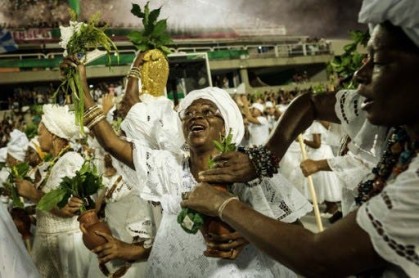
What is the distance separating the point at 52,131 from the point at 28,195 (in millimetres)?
771

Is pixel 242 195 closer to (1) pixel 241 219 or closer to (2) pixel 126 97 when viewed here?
(1) pixel 241 219

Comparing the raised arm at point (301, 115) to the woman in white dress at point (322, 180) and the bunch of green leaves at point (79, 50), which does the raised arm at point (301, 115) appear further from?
the woman in white dress at point (322, 180)

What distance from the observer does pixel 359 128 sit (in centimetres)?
198

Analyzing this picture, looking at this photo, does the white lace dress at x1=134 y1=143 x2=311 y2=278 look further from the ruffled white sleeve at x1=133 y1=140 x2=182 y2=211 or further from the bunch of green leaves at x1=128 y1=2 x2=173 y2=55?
the bunch of green leaves at x1=128 y1=2 x2=173 y2=55

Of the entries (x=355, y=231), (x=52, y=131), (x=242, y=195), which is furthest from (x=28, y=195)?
(x=355, y=231)

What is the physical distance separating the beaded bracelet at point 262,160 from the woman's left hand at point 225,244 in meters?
0.30

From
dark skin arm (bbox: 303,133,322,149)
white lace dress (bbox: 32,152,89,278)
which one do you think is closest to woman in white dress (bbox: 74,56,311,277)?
white lace dress (bbox: 32,152,89,278)

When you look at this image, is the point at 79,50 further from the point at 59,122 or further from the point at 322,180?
the point at 322,180

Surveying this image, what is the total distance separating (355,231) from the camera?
1.31 meters

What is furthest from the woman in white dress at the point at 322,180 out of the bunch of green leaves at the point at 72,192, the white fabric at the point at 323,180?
the bunch of green leaves at the point at 72,192

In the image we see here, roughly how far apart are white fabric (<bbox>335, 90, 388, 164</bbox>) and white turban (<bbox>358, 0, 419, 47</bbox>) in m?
0.59

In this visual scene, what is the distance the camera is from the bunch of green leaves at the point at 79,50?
275 centimetres

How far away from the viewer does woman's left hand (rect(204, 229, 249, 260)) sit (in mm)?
1899

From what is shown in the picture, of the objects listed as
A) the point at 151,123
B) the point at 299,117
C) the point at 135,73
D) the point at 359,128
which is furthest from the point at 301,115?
the point at 135,73
